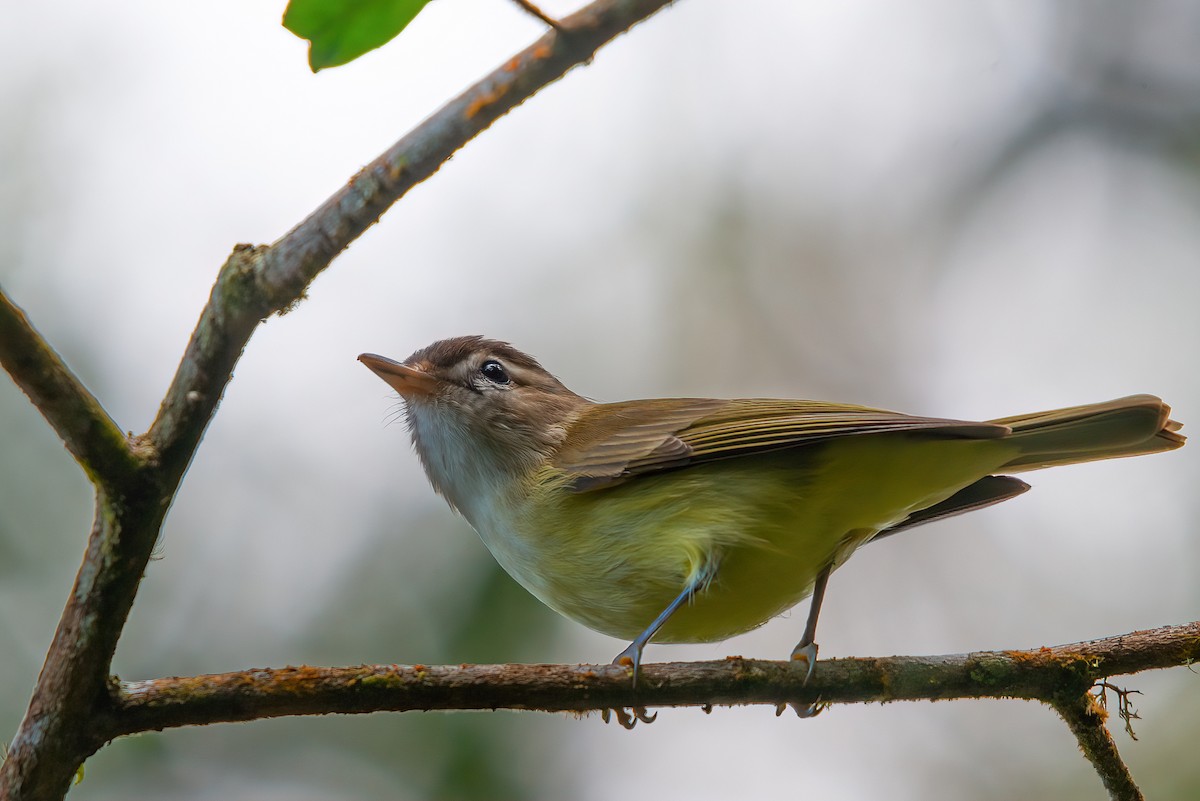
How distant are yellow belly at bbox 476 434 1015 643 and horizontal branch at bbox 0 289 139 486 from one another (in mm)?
1507

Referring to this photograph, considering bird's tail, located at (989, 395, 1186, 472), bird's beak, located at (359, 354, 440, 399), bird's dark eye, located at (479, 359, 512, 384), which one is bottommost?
bird's beak, located at (359, 354, 440, 399)

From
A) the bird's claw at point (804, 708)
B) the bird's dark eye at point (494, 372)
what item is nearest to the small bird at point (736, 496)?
the bird's claw at point (804, 708)

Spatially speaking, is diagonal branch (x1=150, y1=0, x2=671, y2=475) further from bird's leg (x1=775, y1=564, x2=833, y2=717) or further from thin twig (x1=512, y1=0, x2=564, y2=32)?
bird's leg (x1=775, y1=564, x2=833, y2=717)

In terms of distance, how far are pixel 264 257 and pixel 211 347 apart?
0.20 m

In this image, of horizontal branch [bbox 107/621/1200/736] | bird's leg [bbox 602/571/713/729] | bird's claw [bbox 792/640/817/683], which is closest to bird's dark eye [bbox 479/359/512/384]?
bird's leg [bbox 602/571/713/729]

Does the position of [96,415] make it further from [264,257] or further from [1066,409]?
[1066,409]

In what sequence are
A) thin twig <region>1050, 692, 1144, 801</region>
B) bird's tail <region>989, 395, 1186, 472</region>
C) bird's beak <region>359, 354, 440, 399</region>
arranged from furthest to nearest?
bird's beak <region>359, 354, 440, 399</region> → bird's tail <region>989, 395, 1186, 472</region> → thin twig <region>1050, 692, 1144, 801</region>

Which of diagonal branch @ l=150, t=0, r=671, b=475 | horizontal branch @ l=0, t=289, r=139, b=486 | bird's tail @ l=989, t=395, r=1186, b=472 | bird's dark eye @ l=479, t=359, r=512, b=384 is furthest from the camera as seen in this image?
bird's dark eye @ l=479, t=359, r=512, b=384

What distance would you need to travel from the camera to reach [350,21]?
5.78ft

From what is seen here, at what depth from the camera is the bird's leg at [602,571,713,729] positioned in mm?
2447

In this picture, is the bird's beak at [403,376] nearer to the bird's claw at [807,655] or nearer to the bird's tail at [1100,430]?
the bird's claw at [807,655]

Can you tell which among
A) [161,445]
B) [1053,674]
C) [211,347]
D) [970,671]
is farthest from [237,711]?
[1053,674]

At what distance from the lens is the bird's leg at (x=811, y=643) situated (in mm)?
2531

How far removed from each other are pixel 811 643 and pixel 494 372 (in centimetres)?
165
